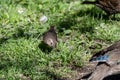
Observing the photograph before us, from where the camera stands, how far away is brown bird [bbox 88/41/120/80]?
20.9ft

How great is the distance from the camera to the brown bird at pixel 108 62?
20.9 ft

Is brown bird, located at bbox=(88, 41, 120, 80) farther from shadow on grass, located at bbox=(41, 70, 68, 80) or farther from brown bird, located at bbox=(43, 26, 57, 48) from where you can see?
brown bird, located at bbox=(43, 26, 57, 48)

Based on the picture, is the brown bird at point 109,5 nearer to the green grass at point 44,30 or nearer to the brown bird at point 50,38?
the green grass at point 44,30

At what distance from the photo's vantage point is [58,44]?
8.27 m

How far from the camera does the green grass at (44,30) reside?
7.50 metres

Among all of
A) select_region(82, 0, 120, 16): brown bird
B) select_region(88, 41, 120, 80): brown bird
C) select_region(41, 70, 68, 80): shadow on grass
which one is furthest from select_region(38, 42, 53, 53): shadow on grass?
select_region(82, 0, 120, 16): brown bird

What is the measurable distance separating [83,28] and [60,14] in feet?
2.59

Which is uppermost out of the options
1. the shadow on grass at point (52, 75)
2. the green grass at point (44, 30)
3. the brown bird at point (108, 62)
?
the brown bird at point (108, 62)

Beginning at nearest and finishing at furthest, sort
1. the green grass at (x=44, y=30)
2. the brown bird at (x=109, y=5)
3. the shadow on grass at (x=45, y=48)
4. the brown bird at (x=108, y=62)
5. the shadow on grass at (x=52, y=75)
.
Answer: the brown bird at (x=108, y=62) < the shadow on grass at (x=52, y=75) < the green grass at (x=44, y=30) < the shadow on grass at (x=45, y=48) < the brown bird at (x=109, y=5)

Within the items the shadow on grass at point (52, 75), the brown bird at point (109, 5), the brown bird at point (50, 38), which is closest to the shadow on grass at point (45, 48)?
the brown bird at point (50, 38)

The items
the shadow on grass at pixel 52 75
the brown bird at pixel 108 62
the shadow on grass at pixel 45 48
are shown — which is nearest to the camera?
the brown bird at pixel 108 62

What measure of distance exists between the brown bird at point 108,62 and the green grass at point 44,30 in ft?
3.16

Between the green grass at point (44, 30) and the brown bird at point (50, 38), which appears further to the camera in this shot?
the brown bird at point (50, 38)

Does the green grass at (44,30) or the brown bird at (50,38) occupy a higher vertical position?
the brown bird at (50,38)
